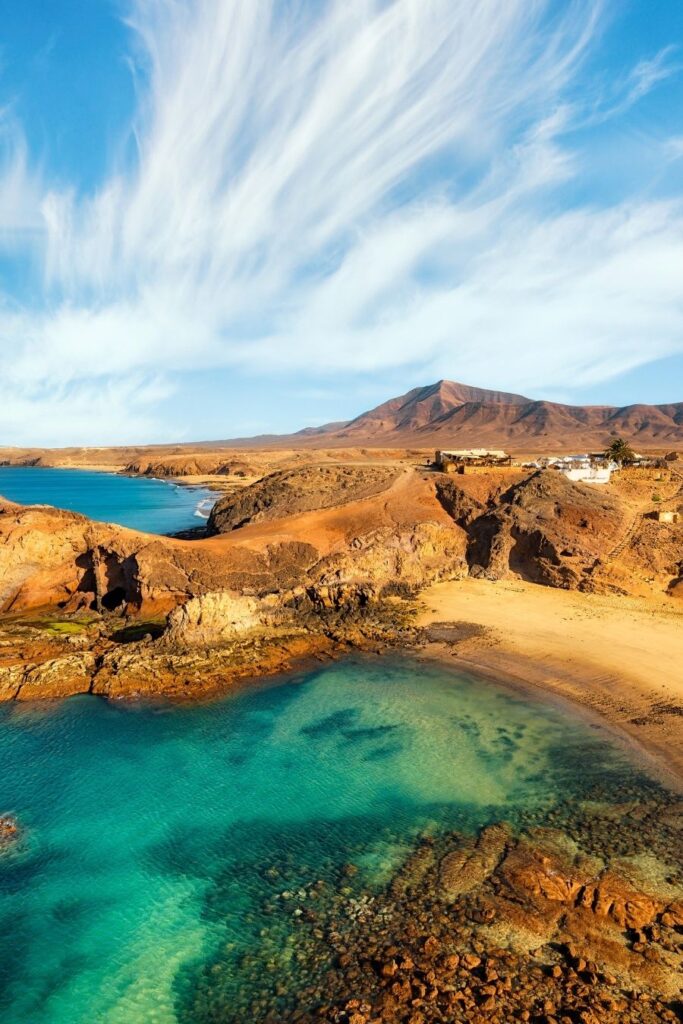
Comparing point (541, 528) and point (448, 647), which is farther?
point (541, 528)

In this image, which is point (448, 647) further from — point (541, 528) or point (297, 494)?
point (297, 494)

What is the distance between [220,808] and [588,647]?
63.5 ft

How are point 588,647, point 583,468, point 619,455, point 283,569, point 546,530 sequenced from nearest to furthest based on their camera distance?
1. point 588,647
2. point 283,569
3. point 546,530
4. point 583,468
5. point 619,455

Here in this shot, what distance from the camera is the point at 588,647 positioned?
28.6 metres

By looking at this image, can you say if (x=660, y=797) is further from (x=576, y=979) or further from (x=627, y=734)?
(x=576, y=979)

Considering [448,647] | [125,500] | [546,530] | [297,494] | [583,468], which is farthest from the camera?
[125,500]

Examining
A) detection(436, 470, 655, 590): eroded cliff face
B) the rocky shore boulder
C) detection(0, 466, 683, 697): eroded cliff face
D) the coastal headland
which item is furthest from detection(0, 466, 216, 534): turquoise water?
detection(436, 470, 655, 590): eroded cliff face

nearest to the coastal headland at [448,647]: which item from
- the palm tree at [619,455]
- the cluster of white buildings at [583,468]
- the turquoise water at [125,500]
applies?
the cluster of white buildings at [583,468]

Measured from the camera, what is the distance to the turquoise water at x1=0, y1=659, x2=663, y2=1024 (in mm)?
12602

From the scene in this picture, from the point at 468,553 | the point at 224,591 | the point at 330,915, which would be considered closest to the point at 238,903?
the point at 330,915

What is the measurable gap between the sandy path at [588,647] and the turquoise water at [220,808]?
209 centimetres

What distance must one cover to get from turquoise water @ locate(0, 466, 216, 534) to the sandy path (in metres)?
37.0

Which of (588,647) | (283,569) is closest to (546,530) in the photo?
(588,647)

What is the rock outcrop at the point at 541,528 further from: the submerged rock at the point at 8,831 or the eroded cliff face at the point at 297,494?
the submerged rock at the point at 8,831
